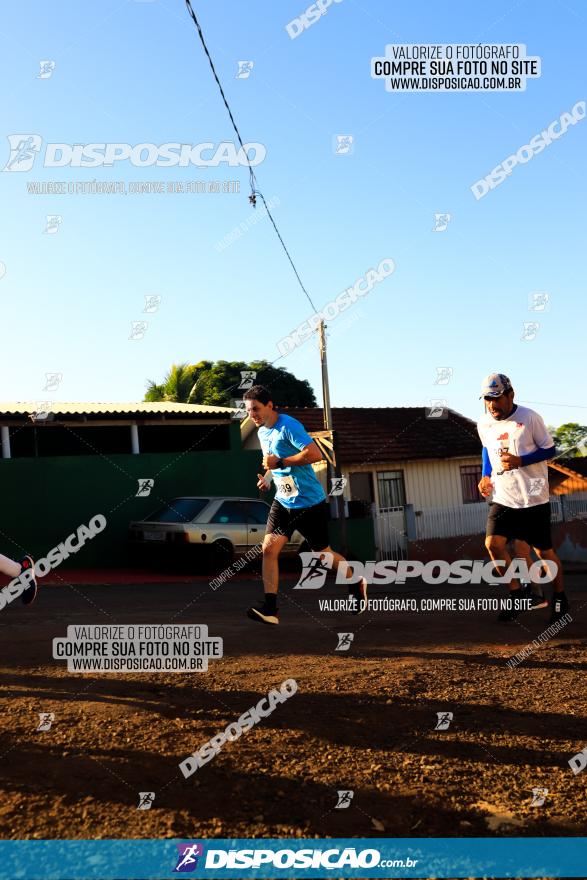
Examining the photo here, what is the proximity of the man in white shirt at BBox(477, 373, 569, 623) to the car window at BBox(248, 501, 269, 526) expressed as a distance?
8611mm

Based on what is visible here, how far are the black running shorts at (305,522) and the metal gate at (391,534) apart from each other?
13435 millimetres

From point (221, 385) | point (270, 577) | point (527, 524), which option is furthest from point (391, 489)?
point (270, 577)

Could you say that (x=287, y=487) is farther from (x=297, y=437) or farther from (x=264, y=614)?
(x=264, y=614)

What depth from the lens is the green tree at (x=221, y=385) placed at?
34.6m

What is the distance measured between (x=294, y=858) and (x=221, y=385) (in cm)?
3584

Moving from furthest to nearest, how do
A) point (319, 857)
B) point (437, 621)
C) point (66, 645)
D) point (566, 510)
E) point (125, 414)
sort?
point (566, 510)
point (125, 414)
point (437, 621)
point (66, 645)
point (319, 857)

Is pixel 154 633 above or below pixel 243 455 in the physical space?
below

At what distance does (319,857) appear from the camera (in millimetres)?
2807

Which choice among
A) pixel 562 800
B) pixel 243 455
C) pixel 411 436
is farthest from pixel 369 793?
pixel 411 436

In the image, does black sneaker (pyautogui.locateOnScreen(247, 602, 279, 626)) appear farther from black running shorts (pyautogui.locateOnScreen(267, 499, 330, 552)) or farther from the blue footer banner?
the blue footer banner

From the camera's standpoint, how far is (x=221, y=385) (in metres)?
38.3

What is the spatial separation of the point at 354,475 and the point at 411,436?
2928 mm

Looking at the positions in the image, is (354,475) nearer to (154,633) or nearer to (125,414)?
(125,414)

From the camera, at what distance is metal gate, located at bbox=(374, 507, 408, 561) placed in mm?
19956
